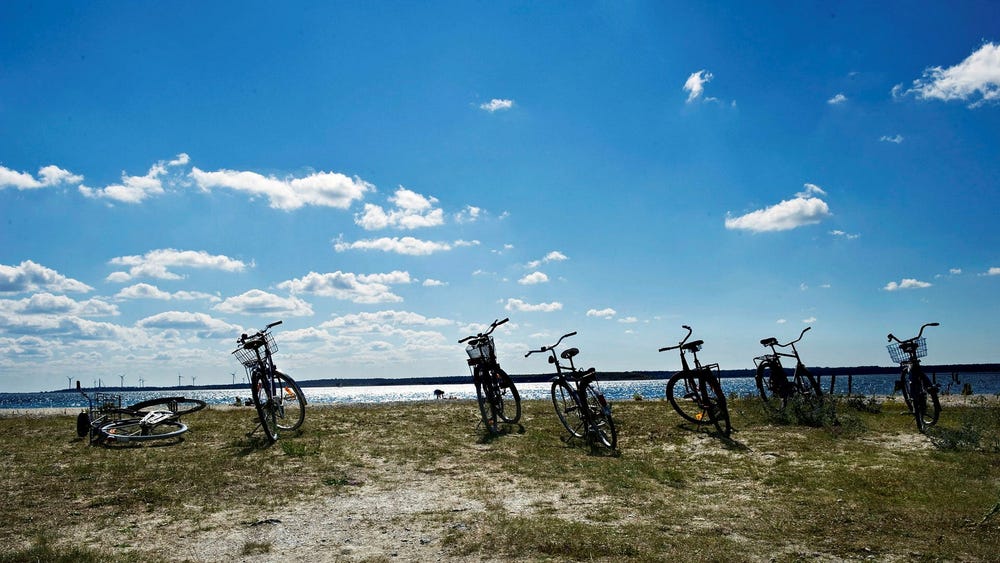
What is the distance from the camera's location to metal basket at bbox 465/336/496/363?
1362cm

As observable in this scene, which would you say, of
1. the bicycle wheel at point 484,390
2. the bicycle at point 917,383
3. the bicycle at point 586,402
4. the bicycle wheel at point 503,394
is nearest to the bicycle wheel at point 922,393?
the bicycle at point 917,383

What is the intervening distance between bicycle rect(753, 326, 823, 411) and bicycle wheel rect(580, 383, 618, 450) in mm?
5624

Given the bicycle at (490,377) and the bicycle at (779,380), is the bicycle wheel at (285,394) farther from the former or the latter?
the bicycle at (779,380)

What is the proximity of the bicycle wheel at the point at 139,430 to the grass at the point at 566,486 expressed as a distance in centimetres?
39

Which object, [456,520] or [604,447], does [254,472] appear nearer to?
[456,520]

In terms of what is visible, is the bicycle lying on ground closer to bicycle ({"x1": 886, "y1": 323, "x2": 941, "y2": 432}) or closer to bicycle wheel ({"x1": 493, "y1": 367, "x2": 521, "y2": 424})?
bicycle wheel ({"x1": 493, "y1": 367, "x2": 521, "y2": 424})

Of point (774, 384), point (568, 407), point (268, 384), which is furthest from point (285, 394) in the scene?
point (774, 384)

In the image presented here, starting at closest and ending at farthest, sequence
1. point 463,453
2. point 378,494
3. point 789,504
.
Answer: point 789,504
point 378,494
point 463,453

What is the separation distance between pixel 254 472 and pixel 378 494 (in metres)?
2.49

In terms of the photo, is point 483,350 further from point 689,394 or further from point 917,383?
point 917,383

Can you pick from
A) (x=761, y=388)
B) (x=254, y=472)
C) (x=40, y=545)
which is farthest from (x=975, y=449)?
(x=40, y=545)

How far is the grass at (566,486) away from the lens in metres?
5.95

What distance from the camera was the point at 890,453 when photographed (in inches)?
406

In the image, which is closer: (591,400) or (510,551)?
(510,551)
